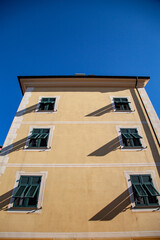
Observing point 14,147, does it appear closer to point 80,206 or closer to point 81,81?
point 80,206

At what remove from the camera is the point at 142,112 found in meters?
10.4

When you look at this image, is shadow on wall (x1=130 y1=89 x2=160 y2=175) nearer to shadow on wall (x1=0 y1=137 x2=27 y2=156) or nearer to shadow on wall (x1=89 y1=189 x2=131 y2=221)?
shadow on wall (x1=89 y1=189 x2=131 y2=221)

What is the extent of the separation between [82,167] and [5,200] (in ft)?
13.8

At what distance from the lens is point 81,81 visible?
12438 millimetres

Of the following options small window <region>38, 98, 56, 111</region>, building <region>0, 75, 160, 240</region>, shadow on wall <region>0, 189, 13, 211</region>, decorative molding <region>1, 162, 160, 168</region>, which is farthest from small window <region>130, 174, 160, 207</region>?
small window <region>38, 98, 56, 111</region>

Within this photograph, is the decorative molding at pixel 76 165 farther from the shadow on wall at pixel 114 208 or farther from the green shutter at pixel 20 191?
the shadow on wall at pixel 114 208

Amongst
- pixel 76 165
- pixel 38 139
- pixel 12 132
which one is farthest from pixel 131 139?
pixel 12 132

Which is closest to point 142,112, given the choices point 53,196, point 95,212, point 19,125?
point 95,212

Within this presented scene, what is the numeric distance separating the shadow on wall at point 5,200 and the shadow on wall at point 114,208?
4199mm

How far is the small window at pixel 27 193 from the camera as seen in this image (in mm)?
6633

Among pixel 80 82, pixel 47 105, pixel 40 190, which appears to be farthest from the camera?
pixel 80 82

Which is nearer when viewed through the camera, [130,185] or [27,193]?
[27,193]

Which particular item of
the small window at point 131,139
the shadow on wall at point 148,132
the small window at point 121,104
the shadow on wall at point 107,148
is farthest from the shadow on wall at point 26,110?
the shadow on wall at point 148,132

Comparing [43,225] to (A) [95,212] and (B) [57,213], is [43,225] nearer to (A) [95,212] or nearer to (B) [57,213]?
(B) [57,213]
